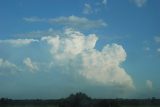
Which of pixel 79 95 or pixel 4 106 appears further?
pixel 4 106

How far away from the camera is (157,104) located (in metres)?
79.9

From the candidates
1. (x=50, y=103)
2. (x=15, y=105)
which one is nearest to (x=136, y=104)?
(x=50, y=103)

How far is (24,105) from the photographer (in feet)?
276

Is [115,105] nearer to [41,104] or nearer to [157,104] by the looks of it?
[157,104]

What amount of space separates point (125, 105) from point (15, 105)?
1669 cm

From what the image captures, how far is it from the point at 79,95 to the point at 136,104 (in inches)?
335

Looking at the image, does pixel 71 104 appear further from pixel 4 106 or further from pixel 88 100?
pixel 4 106

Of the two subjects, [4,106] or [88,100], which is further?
[4,106]

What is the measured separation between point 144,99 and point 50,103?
1373 centimetres

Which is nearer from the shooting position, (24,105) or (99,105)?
(99,105)

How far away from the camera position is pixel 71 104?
79.1 meters

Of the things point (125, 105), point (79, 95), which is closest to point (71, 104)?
point (79, 95)

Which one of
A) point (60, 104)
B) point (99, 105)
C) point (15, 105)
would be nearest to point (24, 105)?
point (15, 105)

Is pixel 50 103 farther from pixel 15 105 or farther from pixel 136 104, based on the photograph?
pixel 136 104
